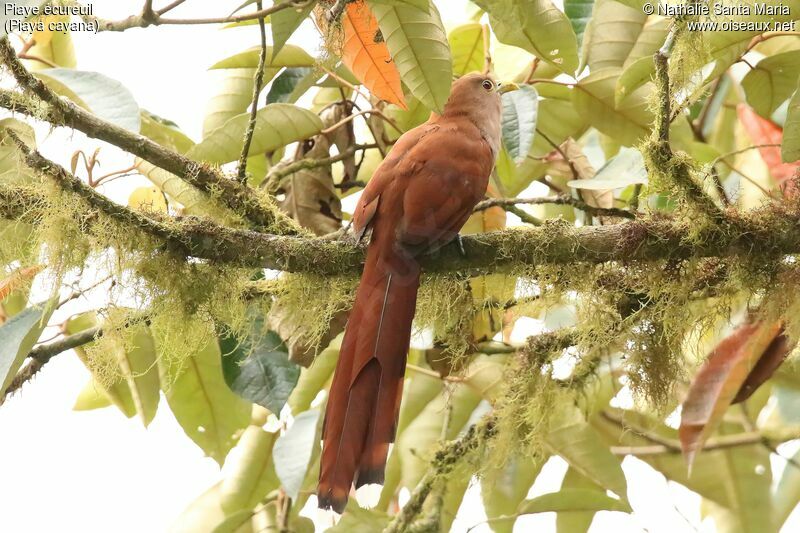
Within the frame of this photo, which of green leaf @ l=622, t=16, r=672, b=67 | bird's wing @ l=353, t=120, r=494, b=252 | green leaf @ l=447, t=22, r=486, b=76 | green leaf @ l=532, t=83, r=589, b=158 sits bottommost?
bird's wing @ l=353, t=120, r=494, b=252

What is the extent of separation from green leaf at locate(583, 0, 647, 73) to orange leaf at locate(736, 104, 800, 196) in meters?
0.37

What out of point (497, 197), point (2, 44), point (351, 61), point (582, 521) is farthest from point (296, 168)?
point (582, 521)

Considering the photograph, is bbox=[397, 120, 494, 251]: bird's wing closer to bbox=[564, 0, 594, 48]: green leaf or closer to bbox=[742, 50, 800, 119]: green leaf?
bbox=[564, 0, 594, 48]: green leaf

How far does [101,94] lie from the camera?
1.82m

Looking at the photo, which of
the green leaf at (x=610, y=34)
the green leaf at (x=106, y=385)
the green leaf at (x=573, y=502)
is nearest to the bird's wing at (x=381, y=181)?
the green leaf at (x=610, y=34)

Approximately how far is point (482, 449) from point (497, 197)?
65cm

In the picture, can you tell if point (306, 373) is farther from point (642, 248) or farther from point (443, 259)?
point (642, 248)

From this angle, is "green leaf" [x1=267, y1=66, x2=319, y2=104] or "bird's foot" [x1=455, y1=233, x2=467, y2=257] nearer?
"bird's foot" [x1=455, y1=233, x2=467, y2=257]

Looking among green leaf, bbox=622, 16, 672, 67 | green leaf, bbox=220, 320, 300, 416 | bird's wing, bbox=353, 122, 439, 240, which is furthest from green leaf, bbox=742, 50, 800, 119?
green leaf, bbox=220, 320, 300, 416

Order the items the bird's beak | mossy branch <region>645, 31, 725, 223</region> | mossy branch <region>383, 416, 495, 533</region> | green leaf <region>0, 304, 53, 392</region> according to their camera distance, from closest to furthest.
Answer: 1. mossy branch <region>645, 31, 725, 223</region>
2. green leaf <region>0, 304, 53, 392</region>
3. mossy branch <region>383, 416, 495, 533</region>
4. the bird's beak

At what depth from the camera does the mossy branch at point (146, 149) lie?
1572 millimetres

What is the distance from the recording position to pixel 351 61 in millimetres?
1829

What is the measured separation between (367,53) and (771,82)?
0.98 m

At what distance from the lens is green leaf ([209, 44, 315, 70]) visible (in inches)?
85.8
